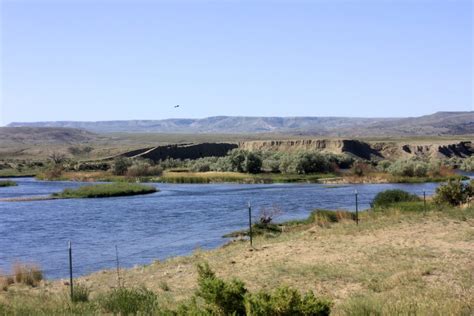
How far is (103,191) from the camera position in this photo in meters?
59.6

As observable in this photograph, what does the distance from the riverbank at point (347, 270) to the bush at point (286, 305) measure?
4.94 feet

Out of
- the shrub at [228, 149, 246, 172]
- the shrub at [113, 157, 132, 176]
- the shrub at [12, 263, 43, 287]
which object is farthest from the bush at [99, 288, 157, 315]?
the shrub at [113, 157, 132, 176]

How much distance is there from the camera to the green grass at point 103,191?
5681 centimetres

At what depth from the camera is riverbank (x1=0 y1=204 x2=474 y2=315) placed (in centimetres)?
1161

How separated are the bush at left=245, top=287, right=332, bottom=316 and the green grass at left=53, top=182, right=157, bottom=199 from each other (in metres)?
48.9

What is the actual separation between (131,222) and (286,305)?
29.5 metres

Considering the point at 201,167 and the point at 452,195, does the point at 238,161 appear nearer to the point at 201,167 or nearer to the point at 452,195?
the point at 201,167

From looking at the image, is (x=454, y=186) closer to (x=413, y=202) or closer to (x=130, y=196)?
(x=413, y=202)

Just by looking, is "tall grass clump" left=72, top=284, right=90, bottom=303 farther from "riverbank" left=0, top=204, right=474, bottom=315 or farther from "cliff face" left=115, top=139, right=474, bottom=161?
"cliff face" left=115, top=139, right=474, bottom=161

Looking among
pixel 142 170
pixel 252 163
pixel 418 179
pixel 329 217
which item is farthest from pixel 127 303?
pixel 142 170

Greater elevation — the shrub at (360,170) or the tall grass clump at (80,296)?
the tall grass clump at (80,296)

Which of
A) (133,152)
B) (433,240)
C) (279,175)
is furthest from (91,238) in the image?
(133,152)

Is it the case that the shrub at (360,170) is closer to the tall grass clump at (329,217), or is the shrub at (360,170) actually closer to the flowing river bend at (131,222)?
the flowing river bend at (131,222)

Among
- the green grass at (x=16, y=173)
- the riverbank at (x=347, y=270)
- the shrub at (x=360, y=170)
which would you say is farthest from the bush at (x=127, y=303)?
the green grass at (x=16, y=173)
